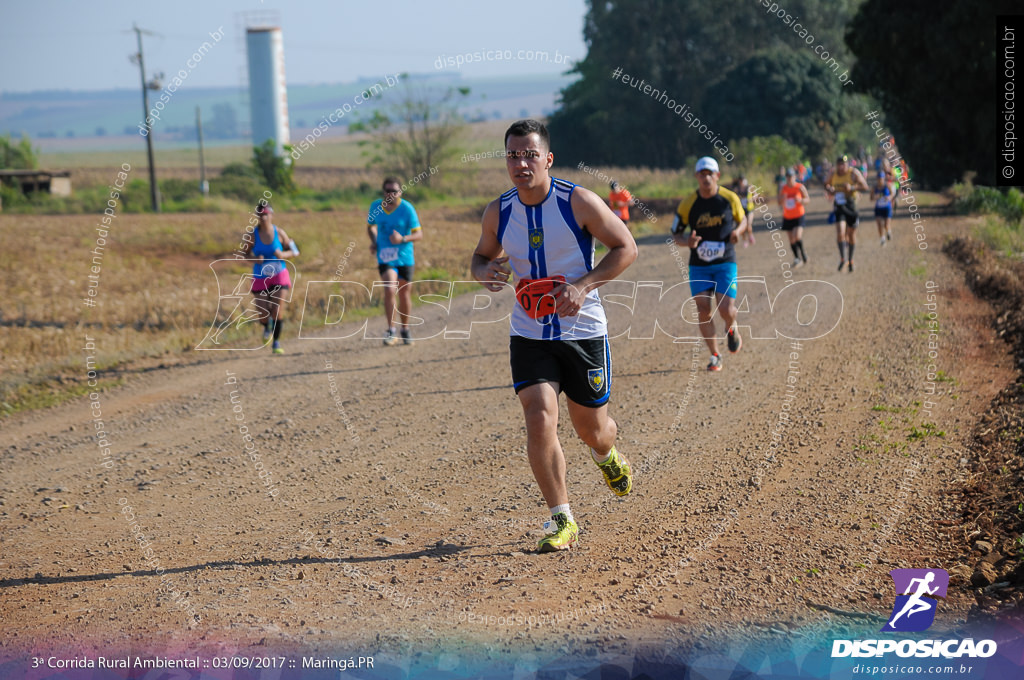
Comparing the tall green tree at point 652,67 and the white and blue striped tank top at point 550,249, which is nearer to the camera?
the white and blue striped tank top at point 550,249

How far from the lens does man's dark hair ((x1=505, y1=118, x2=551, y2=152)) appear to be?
4785mm

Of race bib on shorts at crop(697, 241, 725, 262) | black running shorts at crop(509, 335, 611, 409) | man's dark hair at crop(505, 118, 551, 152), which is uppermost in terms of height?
man's dark hair at crop(505, 118, 551, 152)

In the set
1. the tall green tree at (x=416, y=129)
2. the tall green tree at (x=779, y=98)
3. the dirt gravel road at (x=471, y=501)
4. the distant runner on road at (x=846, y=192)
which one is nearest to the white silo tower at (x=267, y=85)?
the tall green tree at (x=416, y=129)

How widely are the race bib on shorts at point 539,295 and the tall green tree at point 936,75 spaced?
17.0m

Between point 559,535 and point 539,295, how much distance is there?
1.35m

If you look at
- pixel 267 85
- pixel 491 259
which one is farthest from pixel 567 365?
pixel 267 85

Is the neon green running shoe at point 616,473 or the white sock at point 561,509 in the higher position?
the neon green running shoe at point 616,473

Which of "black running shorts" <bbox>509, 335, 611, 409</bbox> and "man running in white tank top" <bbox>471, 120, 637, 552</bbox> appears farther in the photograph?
"black running shorts" <bbox>509, 335, 611, 409</bbox>

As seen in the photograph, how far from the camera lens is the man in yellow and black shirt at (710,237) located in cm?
959

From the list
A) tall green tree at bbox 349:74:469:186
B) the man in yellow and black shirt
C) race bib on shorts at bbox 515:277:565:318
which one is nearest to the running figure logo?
race bib on shorts at bbox 515:277:565:318

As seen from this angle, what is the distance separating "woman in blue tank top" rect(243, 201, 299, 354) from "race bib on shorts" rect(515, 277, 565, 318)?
7294 millimetres

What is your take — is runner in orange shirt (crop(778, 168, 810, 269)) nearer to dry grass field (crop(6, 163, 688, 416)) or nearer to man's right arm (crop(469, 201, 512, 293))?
dry grass field (crop(6, 163, 688, 416))

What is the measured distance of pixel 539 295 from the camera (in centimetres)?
490

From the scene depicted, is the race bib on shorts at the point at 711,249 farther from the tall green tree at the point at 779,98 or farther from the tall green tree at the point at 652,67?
the tall green tree at the point at 652,67
